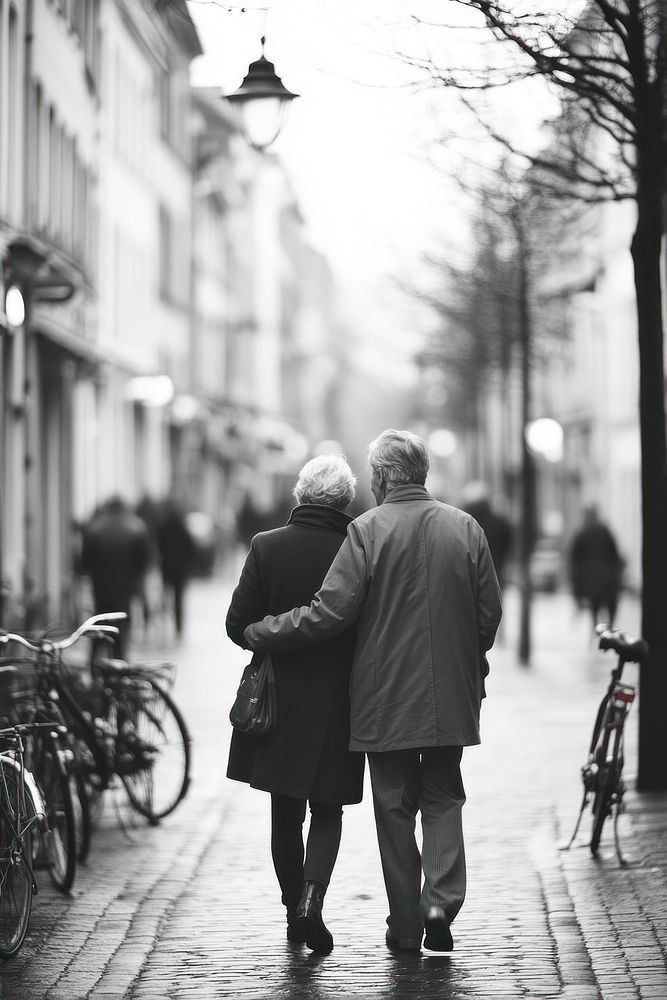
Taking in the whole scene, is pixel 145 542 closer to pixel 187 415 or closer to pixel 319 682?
pixel 319 682

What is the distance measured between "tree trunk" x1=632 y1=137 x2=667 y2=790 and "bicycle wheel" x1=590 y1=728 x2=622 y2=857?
148cm

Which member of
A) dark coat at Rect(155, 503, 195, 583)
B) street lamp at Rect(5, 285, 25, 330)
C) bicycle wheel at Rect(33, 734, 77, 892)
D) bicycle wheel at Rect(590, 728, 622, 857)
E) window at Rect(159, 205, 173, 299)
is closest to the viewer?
bicycle wheel at Rect(33, 734, 77, 892)

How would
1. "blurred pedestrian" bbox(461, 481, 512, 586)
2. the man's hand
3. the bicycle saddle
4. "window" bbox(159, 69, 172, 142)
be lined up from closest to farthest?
1. the man's hand
2. the bicycle saddle
3. "blurred pedestrian" bbox(461, 481, 512, 586)
4. "window" bbox(159, 69, 172, 142)

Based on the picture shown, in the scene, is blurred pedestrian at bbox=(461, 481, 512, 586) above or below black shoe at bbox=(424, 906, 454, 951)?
above

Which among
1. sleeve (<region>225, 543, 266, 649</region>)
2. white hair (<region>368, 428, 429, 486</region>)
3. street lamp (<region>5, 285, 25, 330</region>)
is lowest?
sleeve (<region>225, 543, 266, 649</region>)

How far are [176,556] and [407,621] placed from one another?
1674 centimetres

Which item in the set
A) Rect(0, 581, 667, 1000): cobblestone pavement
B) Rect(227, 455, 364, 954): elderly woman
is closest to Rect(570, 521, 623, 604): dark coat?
Rect(0, 581, 667, 1000): cobblestone pavement

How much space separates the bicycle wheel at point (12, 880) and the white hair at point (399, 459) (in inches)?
72.4

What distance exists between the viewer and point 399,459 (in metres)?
6.91

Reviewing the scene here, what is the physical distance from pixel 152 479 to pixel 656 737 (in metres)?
30.0

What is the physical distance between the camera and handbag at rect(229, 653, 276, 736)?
6801 mm

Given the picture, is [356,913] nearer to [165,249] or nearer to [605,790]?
[605,790]

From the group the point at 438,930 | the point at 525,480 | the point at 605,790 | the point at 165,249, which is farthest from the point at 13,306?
the point at 165,249

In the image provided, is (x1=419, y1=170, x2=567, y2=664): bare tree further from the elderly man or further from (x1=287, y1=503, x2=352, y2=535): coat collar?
the elderly man
